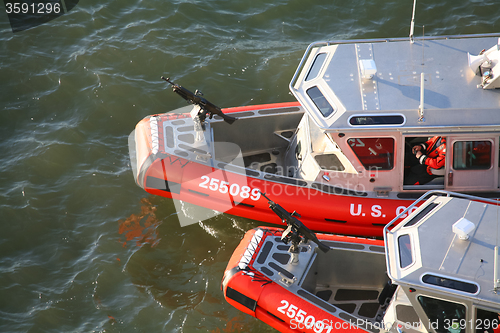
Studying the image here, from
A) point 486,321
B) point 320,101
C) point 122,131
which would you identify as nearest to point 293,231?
point 320,101

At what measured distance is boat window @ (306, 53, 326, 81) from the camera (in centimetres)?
750

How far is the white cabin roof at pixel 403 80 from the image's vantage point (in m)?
6.82

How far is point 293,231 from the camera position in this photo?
19.7 ft

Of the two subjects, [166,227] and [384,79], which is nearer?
[384,79]

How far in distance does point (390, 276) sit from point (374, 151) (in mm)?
2567

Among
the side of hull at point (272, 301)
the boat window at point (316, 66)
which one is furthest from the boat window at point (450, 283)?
the boat window at point (316, 66)

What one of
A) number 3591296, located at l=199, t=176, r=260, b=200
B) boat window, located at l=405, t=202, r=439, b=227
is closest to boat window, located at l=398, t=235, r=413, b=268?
boat window, located at l=405, t=202, r=439, b=227

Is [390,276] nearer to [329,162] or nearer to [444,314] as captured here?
[444,314]

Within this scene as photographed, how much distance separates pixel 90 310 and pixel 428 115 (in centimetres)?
558

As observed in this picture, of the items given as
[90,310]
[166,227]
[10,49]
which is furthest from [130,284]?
[10,49]

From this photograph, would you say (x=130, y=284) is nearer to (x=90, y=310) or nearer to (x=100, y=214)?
(x=90, y=310)

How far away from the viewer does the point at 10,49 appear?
11227 mm

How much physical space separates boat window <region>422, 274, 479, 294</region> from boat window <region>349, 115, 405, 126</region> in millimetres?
2526

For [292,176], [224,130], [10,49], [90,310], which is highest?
[10,49]
